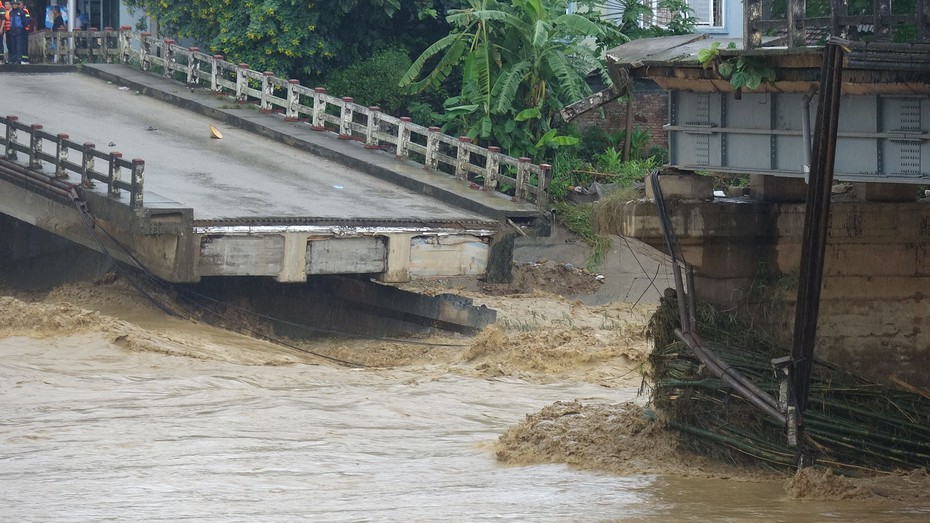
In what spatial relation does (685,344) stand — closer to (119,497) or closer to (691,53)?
(691,53)

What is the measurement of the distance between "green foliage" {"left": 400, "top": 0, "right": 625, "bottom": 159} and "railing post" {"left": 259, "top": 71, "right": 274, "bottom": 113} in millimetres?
2986

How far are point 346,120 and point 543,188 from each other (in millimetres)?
4053

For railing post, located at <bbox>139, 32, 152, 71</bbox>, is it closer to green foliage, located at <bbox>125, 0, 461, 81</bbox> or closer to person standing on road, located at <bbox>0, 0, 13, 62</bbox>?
green foliage, located at <bbox>125, 0, 461, 81</bbox>

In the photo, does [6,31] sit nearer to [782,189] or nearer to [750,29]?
[782,189]

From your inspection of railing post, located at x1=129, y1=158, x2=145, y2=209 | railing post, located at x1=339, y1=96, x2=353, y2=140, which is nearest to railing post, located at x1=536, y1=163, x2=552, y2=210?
railing post, located at x1=339, y1=96, x2=353, y2=140

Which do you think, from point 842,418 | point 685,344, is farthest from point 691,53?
point 842,418

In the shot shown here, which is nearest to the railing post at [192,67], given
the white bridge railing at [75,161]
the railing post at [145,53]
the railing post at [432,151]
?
the railing post at [145,53]

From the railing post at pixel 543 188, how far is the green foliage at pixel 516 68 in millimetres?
4781

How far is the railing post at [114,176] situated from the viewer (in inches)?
694

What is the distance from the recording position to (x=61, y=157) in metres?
18.6

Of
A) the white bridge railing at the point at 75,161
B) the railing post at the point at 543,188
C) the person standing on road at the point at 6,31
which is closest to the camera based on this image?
the white bridge railing at the point at 75,161

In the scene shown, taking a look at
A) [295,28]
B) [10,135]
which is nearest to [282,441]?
[10,135]

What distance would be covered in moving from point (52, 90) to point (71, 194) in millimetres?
8387

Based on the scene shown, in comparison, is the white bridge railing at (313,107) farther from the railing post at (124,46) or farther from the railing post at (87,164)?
the railing post at (87,164)
